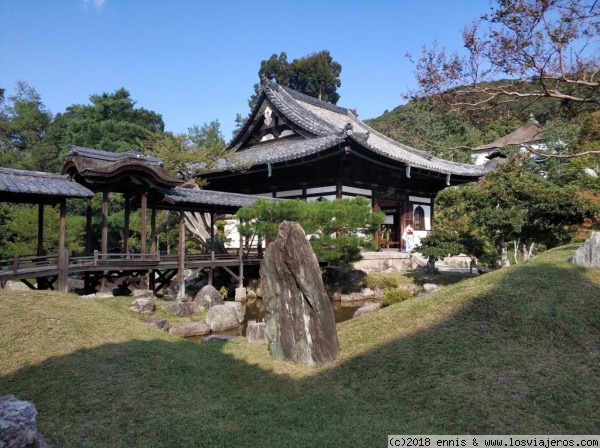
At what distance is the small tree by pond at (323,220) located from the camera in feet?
47.2

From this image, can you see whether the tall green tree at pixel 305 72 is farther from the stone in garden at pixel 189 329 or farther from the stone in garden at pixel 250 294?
the stone in garden at pixel 189 329

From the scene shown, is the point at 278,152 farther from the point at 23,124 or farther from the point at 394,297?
the point at 23,124

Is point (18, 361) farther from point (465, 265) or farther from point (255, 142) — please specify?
point (465, 265)

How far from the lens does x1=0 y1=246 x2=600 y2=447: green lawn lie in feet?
15.5

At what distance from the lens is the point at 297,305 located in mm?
7160

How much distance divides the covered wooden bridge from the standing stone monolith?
778cm

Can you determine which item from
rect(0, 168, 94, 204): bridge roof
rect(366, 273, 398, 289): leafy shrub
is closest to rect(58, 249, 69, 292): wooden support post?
rect(0, 168, 94, 204): bridge roof

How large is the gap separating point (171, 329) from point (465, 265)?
18.6 meters

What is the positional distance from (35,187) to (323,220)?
8.55 meters

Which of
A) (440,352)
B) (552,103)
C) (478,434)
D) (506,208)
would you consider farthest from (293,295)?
(552,103)

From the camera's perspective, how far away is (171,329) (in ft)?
37.2

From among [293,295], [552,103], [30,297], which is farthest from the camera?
[552,103]

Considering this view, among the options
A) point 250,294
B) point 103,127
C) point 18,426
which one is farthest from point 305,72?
point 18,426

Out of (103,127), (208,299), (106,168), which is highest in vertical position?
(103,127)
